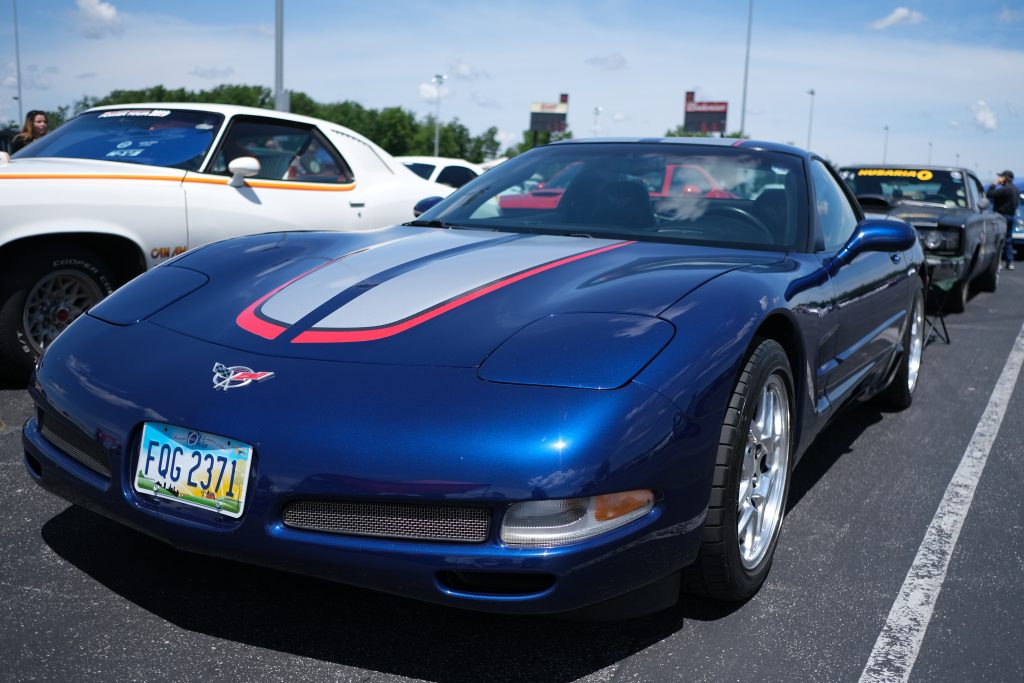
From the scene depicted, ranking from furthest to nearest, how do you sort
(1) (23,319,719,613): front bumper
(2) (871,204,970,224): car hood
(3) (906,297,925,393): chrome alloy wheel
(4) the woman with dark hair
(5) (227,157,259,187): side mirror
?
(2) (871,204,970,224): car hood → (4) the woman with dark hair → (5) (227,157,259,187): side mirror → (3) (906,297,925,393): chrome alloy wheel → (1) (23,319,719,613): front bumper

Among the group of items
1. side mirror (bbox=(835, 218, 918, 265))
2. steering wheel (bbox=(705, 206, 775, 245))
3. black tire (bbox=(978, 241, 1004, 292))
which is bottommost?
black tire (bbox=(978, 241, 1004, 292))

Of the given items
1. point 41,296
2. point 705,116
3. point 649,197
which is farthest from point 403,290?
point 705,116

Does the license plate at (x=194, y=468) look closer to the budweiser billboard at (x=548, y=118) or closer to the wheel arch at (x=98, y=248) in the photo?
the wheel arch at (x=98, y=248)

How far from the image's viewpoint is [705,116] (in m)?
94.1

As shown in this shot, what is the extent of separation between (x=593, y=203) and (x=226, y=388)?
178 cm

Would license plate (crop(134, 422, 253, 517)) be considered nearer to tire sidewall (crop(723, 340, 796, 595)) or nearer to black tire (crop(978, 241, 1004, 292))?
tire sidewall (crop(723, 340, 796, 595))

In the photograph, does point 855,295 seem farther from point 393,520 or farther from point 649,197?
point 393,520

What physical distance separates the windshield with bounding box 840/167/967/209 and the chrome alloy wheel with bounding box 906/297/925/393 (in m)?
4.53

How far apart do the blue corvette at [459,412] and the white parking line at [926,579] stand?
0.37 m

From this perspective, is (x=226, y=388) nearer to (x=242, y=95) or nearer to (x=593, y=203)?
(x=593, y=203)

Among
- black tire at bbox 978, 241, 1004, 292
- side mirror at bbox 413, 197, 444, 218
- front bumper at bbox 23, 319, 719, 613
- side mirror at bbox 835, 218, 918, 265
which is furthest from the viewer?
black tire at bbox 978, 241, 1004, 292

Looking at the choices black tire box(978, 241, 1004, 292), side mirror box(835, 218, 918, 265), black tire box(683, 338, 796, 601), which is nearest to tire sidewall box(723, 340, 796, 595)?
black tire box(683, 338, 796, 601)

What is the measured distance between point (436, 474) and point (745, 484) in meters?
0.98

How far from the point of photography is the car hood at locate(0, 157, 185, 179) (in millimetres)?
4762
